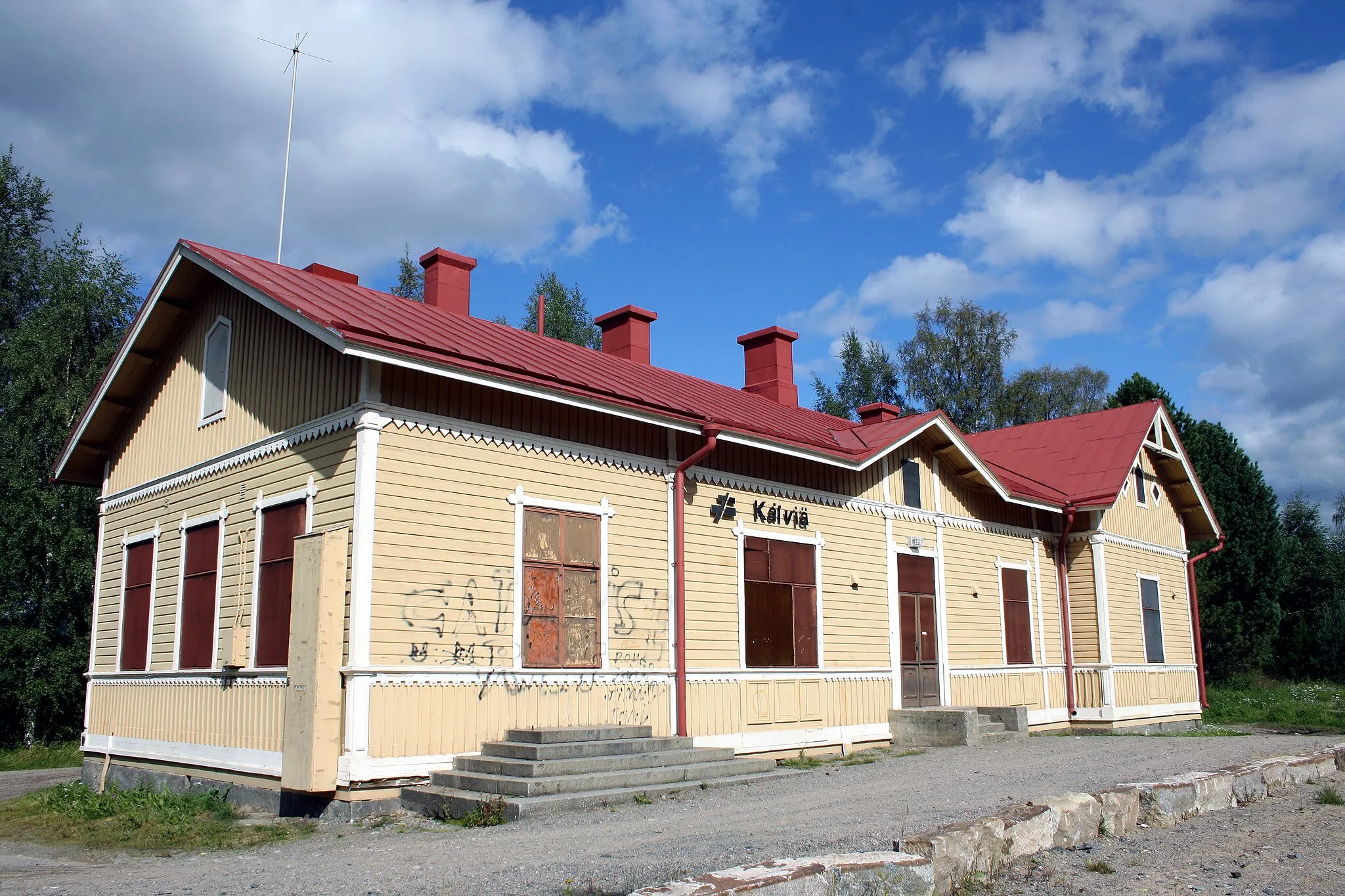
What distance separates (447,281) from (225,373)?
11.2 feet

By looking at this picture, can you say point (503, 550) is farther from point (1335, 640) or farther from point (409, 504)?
point (1335, 640)

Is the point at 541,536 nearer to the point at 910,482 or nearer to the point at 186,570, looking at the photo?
the point at 186,570

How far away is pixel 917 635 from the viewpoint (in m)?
15.6

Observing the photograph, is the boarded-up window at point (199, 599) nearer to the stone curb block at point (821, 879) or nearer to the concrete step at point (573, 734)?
the concrete step at point (573, 734)

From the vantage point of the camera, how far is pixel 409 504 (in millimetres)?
9797

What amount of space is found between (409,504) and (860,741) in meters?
7.47

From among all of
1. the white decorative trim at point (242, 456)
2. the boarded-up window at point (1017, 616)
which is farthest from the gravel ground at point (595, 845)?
the boarded-up window at point (1017, 616)

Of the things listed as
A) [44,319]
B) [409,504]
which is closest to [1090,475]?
[409,504]

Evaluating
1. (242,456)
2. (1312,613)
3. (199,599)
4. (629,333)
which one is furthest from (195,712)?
(1312,613)

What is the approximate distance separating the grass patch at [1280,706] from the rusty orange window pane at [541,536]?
15.5 m

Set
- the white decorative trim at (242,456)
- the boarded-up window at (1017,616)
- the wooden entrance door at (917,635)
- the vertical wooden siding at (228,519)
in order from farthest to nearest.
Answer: the boarded-up window at (1017,616), the wooden entrance door at (917,635), the white decorative trim at (242,456), the vertical wooden siding at (228,519)

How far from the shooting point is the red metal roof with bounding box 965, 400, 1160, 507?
63.3 feet

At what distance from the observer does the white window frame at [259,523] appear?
33.5 feet

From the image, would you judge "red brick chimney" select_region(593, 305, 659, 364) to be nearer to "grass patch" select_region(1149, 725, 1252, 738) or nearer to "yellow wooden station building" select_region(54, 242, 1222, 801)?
"yellow wooden station building" select_region(54, 242, 1222, 801)
